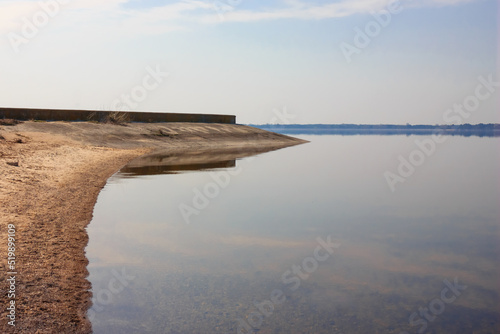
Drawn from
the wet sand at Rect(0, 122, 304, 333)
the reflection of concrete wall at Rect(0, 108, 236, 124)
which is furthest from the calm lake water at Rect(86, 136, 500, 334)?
the reflection of concrete wall at Rect(0, 108, 236, 124)

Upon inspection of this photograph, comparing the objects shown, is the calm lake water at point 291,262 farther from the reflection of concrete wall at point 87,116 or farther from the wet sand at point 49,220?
the reflection of concrete wall at point 87,116

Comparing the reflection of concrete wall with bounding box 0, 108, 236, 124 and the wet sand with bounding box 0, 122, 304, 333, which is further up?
the reflection of concrete wall with bounding box 0, 108, 236, 124

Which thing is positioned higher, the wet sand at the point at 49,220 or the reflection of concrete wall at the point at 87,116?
the reflection of concrete wall at the point at 87,116

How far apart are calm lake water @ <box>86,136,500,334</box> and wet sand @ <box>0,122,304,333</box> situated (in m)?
0.35

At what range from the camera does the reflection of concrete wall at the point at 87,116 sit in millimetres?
42281

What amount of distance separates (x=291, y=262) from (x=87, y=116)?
→ 143 ft

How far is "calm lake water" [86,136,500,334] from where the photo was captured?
6.32m

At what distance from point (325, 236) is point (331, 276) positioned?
2.65 meters

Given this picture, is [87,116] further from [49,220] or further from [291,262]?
[291,262]

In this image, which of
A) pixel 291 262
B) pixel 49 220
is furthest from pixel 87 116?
pixel 291 262

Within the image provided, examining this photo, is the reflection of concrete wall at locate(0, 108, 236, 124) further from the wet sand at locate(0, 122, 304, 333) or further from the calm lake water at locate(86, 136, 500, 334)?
the calm lake water at locate(86, 136, 500, 334)

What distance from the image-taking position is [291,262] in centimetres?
869

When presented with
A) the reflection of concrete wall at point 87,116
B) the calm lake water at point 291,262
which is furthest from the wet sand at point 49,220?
the reflection of concrete wall at point 87,116

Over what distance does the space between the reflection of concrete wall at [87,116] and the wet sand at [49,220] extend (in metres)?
7.75
